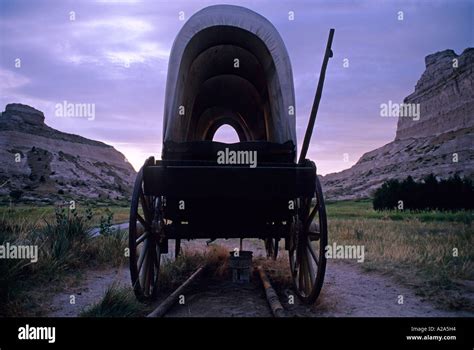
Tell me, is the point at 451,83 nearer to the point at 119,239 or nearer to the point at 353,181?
the point at 353,181

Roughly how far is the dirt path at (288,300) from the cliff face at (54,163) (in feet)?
131

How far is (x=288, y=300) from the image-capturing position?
4.63m

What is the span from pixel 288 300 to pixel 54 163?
68.0m

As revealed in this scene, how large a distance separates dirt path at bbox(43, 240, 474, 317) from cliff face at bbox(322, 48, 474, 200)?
4665 cm

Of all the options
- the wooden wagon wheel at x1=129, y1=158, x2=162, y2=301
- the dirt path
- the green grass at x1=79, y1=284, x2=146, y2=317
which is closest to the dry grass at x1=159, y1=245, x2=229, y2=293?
the dirt path

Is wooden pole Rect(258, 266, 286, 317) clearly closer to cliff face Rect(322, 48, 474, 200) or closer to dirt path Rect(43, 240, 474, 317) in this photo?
dirt path Rect(43, 240, 474, 317)

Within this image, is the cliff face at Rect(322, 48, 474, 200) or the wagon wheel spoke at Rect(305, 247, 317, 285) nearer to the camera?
→ the wagon wheel spoke at Rect(305, 247, 317, 285)

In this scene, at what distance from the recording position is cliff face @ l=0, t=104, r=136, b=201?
51.3m

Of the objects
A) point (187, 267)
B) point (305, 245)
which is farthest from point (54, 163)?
point (305, 245)

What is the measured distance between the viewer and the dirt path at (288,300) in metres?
4.05

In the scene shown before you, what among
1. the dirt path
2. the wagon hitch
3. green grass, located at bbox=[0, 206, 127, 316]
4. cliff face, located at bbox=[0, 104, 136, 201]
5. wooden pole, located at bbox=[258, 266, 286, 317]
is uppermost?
cliff face, located at bbox=[0, 104, 136, 201]

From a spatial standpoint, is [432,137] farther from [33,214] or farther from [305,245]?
[305,245]

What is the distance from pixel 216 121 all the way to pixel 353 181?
76.2 m

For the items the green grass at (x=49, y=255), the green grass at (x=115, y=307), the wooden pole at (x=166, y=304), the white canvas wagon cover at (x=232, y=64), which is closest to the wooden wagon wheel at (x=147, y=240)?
the green grass at (x=115, y=307)
